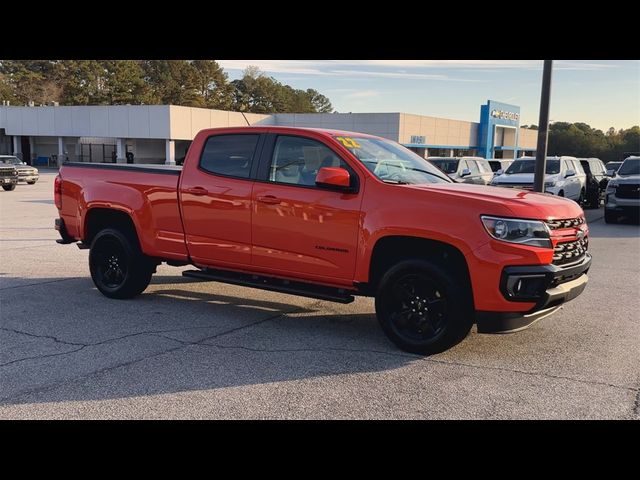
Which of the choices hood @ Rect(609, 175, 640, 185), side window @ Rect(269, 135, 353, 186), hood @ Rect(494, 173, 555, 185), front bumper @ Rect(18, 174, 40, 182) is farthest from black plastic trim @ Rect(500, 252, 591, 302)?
front bumper @ Rect(18, 174, 40, 182)

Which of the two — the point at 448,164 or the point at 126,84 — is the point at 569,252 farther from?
the point at 126,84

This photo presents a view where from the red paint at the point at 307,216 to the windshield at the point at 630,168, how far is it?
15161mm

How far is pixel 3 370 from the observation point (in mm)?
5066

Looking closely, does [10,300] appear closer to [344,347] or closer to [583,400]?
[344,347]

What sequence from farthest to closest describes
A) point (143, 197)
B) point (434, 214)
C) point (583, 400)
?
point (143, 197)
point (434, 214)
point (583, 400)

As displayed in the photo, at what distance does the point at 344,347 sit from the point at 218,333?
131 cm

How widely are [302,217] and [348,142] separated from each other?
36.6 inches

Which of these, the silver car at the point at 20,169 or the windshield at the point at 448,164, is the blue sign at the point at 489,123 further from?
the silver car at the point at 20,169

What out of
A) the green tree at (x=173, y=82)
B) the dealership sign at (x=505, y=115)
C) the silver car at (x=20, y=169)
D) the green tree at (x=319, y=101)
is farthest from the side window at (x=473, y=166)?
the green tree at (x=319, y=101)

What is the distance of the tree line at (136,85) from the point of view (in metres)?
78.6

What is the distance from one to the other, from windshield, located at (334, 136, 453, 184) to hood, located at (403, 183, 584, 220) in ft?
1.11

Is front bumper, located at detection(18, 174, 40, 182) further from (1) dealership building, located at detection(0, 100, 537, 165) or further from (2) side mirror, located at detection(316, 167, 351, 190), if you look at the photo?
(2) side mirror, located at detection(316, 167, 351, 190)

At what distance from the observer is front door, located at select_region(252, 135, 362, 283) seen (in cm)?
588
